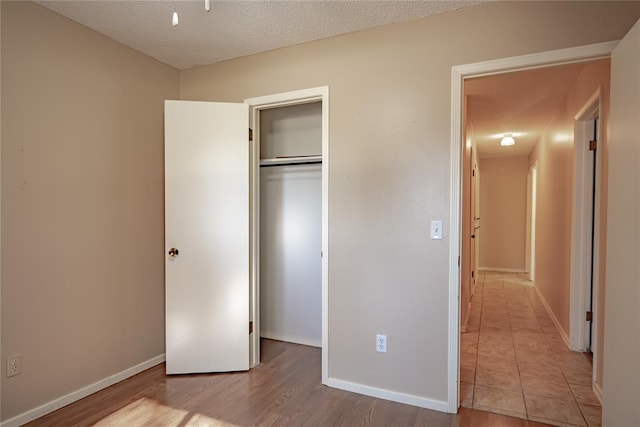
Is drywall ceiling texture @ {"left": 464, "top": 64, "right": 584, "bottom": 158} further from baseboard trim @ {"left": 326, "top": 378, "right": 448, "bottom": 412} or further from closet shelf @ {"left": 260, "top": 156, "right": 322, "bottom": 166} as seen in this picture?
baseboard trim @ {"left": 326, "top": 378, "right": 448, "bottom": 412}

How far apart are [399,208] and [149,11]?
2.06 metres

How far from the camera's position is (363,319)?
250cm

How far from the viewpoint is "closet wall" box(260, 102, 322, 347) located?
3387 millimetres

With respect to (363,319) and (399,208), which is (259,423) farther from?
(399,208)

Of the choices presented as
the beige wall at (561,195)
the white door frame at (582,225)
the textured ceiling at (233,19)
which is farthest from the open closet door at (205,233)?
the white door frame at (582,225)

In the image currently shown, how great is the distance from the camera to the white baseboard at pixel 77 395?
2.09 m

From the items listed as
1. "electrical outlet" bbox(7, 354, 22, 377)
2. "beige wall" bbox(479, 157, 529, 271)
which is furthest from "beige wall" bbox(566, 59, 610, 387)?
"beige wall" bbox(479, 157, 529, 271)

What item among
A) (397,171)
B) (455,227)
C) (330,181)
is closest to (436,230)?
(455,227)

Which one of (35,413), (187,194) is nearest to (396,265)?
(187,194)

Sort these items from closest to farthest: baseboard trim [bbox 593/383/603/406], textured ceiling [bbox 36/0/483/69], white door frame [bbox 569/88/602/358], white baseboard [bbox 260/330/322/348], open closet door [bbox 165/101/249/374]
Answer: textured ceiling [bbox 36/0/483/69], baseboard trim [bbox 593/383/603/406], open closet door [bbox 165/101/249/374], white door frame [bbox 569/88/602/358], white baseboard [bbox 260/330/322/348]

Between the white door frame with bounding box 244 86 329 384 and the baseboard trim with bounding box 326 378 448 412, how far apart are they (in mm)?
125

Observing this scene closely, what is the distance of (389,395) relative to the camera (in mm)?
2404

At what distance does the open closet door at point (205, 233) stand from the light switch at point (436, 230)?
1.42 m

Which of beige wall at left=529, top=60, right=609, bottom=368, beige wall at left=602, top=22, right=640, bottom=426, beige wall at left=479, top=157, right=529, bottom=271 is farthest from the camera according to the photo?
beige wall at left=479, top=157, right=529, bottom=271
